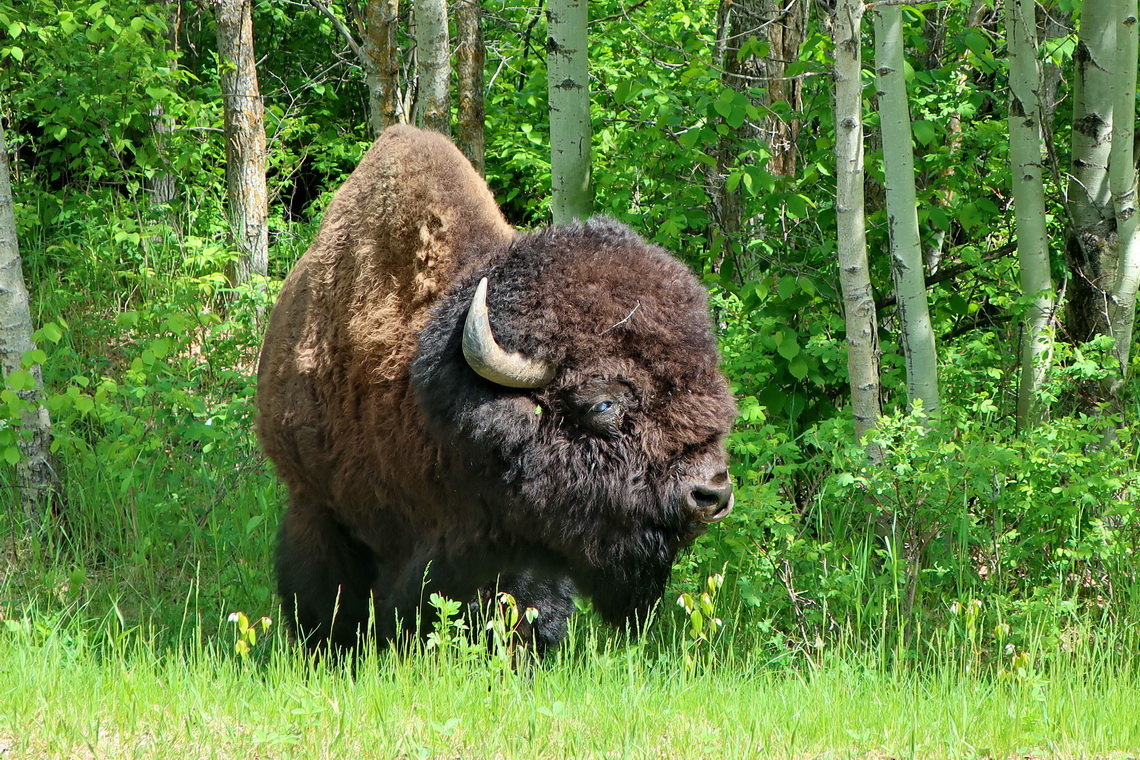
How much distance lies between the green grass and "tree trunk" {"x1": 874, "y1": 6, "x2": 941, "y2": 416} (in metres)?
1.56

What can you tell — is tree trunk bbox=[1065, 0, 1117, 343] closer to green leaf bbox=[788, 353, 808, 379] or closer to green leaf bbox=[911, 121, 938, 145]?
green leaf bbox=[911, 121, 938, 145]

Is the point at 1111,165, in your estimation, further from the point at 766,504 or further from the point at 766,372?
the point at 766,504

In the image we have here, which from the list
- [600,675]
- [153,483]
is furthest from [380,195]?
[153,483]

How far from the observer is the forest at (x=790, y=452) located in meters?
3.50

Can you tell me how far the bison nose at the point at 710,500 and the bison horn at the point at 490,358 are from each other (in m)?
0.67

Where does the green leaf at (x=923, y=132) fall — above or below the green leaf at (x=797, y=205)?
above

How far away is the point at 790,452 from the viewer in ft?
16.8

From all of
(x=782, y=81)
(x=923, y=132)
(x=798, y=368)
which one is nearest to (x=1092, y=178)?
(x=923, y=132)

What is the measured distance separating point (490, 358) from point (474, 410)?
0.24 meters

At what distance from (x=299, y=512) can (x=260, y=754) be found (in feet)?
5.03

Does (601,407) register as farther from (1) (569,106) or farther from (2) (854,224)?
(1) (569,106)

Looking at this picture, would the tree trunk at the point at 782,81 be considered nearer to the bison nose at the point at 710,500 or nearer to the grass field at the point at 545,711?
the bison nose at the point at 710,500

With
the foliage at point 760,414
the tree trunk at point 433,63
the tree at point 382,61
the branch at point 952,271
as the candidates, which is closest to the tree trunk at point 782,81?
the foliage at point 760,414

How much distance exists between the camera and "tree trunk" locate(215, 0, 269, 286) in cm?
942
